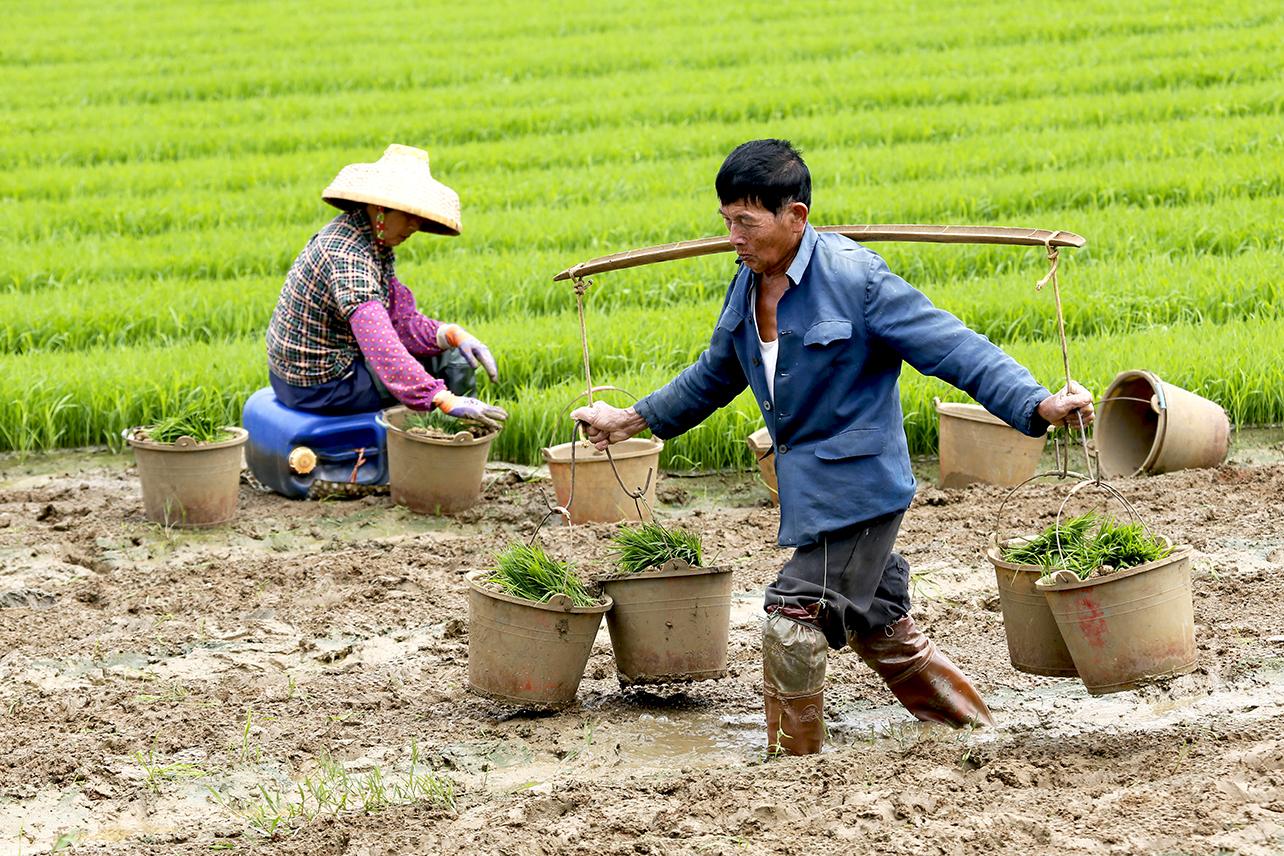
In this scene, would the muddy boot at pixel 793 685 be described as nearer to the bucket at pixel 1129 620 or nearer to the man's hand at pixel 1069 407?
the bucket at pixel 1129 620

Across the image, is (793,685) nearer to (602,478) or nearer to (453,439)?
(602,478)

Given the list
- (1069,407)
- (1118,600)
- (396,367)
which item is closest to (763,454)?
(396,367)

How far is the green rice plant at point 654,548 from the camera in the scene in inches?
175

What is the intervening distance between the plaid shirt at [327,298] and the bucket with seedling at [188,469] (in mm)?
466

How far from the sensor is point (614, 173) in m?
12.3

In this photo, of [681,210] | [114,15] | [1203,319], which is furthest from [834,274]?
[114,15]

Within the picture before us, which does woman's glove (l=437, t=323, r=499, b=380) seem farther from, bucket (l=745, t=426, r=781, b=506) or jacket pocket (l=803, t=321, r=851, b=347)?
jacket pocket (l=803, t=321, r=851, b=347)

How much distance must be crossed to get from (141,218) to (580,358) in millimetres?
5230

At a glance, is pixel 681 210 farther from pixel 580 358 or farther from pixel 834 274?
pixel 834 274

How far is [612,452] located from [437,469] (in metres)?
0.79

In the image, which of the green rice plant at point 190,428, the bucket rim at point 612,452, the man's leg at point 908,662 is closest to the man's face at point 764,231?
the man's leg at point 908,662

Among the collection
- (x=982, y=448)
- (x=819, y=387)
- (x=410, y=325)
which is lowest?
(x=982, y=448)

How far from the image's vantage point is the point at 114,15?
21.0 meters

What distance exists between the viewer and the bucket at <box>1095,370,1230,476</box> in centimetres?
628
